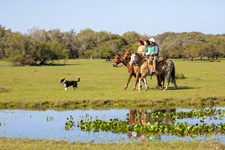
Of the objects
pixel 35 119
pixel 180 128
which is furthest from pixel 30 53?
pixel 180 128

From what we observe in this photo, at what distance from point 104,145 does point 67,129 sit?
9.53ft

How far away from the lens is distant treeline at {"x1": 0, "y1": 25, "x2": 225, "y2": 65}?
193ft

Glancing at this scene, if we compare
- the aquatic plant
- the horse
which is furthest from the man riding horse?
the aquatic plant

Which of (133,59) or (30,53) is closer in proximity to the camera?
(133,59)

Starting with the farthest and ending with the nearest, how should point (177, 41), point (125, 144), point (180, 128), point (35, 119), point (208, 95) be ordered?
point (177, 41)
point (208, 95)
point (35, 119)
point (180, 128)
point (125, 144)

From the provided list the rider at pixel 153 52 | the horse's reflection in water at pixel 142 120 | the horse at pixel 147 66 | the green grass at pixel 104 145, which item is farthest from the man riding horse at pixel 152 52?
the green grass at pixel 104 145

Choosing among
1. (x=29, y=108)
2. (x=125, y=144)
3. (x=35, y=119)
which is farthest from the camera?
(x=29, y=108)

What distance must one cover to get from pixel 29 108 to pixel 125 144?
7.90 m

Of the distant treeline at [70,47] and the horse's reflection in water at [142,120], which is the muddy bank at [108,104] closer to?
the horse's reflection in water at [142,120]

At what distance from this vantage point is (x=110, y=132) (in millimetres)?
11117

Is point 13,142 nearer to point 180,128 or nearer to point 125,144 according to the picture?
point 125,144

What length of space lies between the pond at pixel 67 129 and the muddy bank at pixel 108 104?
0.96 meters

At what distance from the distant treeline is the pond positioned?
44.0 metres

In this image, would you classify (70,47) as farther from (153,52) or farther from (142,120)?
(142,120)
